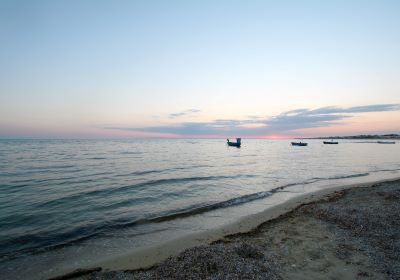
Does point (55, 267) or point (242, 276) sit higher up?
point (242, 276)

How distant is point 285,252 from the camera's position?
7535mm

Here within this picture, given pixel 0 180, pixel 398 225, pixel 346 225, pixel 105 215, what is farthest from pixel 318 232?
pixel 0 180

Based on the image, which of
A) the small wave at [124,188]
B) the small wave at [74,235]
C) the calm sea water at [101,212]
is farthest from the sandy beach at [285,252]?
the small wave at [124,188]

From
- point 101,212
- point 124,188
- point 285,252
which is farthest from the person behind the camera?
point 124,188

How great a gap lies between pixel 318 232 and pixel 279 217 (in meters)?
2.42

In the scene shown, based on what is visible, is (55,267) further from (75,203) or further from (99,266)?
(75,203)

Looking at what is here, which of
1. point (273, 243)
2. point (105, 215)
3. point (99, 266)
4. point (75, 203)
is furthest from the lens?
point (75, 203)

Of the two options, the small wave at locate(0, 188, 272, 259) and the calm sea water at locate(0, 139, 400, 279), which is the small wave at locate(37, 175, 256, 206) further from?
the small wave at locate(0, 188, 272, 259)

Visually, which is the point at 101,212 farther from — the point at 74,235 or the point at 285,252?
the point at 285,252

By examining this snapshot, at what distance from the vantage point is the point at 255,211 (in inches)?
520

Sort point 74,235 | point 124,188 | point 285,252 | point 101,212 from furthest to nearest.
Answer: point 124,188
point 101,212
point 74,235
point 285,252

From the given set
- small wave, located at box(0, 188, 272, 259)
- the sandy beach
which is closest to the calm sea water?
small wave, located at box(0, 188, 272, 259)

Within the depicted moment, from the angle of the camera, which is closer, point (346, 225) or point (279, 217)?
point (346, 225)

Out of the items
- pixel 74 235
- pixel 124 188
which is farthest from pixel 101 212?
pixel 124 188
